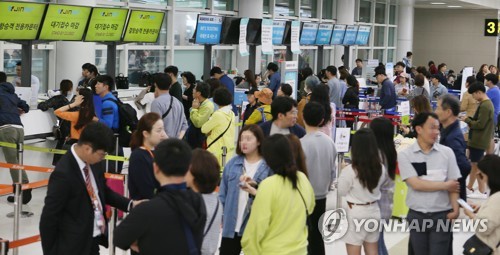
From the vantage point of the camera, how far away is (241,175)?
19.0 ft

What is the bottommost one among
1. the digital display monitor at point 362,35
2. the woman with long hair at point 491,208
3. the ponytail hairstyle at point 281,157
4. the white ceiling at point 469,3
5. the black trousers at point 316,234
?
the black trousers at point 316,234

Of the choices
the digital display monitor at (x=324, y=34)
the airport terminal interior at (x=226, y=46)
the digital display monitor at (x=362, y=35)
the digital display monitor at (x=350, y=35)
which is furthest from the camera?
the digital display monitor at (x=362, y=35)

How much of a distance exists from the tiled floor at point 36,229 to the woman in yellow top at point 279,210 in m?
3.35

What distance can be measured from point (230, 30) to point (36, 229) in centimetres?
745

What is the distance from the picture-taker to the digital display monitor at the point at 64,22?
1159 centimetres

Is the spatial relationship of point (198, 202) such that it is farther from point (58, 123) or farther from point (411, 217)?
point (58, 123)

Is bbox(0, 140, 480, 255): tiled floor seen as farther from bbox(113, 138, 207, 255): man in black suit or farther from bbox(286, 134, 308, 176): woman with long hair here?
bbox(113, 138, 207, 255): man in black suit

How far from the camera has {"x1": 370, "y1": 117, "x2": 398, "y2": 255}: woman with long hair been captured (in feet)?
20.8

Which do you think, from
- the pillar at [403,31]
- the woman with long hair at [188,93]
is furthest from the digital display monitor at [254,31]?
the pillar at [403,31]

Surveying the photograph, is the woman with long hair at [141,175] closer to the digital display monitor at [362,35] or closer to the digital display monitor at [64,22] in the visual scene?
the digital display monitor at [64,22]

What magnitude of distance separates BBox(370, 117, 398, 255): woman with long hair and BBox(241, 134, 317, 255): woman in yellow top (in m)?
1.27

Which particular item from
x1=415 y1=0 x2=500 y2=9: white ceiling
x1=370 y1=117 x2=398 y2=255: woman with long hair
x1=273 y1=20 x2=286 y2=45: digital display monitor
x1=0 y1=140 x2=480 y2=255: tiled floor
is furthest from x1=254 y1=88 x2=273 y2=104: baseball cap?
x1=415 y1=0 x2=500 y2=9: white ceiling

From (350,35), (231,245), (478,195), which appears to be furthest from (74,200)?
(350,35)

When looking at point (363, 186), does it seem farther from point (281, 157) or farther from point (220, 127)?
point (220, 127)
